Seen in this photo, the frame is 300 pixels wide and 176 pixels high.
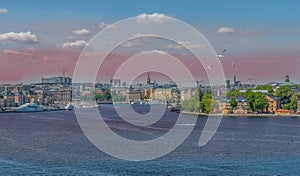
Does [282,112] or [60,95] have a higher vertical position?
[60,95]

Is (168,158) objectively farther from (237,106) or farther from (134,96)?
(134,96)

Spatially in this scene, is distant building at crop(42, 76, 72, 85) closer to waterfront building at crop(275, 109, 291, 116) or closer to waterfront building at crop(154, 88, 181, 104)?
waterfront building at crop(154, 88, 181, 104)

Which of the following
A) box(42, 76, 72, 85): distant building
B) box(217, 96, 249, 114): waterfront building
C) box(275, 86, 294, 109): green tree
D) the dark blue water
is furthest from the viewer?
box(42, 76, 72, 85): distant building

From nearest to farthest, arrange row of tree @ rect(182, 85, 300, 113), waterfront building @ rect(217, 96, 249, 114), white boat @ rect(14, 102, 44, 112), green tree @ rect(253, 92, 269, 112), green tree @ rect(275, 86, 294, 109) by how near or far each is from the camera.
Result: row of tree @ rect(182, 85, 300, 113)
green tree @ rect(253, 92, 269, 112)
waterfront building @ rect(217, 96, 249, 114)
green tree @ rect(275, 86, 294, 109)
white boat @ rect(14, 102, 44, 112)

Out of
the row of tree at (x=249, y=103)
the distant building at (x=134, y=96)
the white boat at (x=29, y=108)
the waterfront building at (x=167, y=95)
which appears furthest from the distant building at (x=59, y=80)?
the row of tree at (x=249, y=103)

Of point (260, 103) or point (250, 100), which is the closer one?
point (260, 103)

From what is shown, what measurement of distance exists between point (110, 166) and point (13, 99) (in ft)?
140

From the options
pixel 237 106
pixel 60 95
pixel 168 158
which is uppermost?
pixel 60 95

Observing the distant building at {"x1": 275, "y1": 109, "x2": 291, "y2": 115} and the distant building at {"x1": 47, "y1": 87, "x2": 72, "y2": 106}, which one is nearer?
the distant building at {"x1": 275, "y1": 109, "x2": 291, "y2": 115}

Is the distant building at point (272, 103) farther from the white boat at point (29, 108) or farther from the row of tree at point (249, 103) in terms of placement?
the white boat at point (29, 108)

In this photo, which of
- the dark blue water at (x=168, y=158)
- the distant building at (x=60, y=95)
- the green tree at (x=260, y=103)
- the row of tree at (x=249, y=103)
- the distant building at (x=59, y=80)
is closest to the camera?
the dark blue water at (x=168, y=158)

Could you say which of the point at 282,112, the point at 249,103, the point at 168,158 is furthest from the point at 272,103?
the point at 168,158

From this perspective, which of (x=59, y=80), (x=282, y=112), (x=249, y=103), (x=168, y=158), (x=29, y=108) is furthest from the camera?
(x=59, y=80)

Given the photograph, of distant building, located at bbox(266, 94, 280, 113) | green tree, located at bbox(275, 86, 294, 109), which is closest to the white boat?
distant building, located at bbox(266, 94, 280, 113)
